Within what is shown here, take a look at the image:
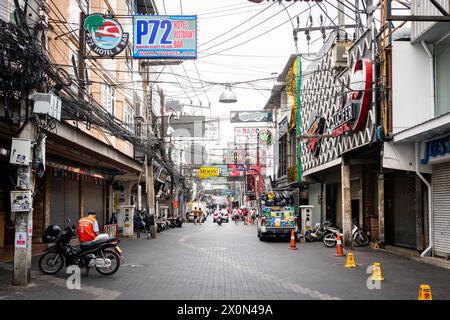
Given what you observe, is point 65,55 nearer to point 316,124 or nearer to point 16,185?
point 16,185

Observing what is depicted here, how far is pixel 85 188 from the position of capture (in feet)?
89.7

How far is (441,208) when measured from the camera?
50.7 ft

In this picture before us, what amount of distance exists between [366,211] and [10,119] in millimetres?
16972

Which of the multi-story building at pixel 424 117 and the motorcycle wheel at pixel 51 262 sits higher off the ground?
the multi-story building at pixel 424 117

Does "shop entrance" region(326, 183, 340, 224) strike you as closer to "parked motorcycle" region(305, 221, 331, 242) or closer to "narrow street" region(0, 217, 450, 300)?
"parked motorcycle" region(305, 221, 331, 242)

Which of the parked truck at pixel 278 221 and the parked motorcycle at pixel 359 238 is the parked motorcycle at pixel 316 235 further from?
the parked motorcycle at pixel 359 238

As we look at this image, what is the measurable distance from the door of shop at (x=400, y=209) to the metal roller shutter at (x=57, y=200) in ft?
47.4

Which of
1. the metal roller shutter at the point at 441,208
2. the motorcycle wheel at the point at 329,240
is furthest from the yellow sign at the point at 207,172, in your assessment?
the metal roller shutter at the point at 441,208

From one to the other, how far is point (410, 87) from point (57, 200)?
15700mm

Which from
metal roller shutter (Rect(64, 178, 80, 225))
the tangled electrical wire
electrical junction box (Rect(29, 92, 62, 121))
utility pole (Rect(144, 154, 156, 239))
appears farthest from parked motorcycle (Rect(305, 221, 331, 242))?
electrical junction box (Rect(29, 92, 62, 121))

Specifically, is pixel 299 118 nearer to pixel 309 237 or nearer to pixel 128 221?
pixel 309 237

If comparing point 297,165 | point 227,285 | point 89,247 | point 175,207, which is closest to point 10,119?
point 89,247

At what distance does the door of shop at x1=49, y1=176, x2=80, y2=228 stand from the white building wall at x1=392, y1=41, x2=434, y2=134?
A: 47.5 ft

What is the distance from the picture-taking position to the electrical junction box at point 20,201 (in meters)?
10.8
